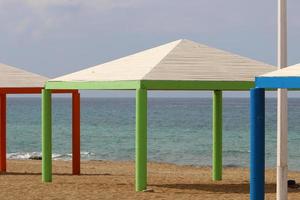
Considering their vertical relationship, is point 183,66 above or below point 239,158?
above

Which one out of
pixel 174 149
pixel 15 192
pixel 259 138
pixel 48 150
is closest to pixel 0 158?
pixel 48 150

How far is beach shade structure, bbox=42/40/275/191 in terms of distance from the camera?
1769cm

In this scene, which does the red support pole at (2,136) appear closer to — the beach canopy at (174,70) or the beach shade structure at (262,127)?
the beach canopy at (174,70)

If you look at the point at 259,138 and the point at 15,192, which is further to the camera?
the point at 15,192

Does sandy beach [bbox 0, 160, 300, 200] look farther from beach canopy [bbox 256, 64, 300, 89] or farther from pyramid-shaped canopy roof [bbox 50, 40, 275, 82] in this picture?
beach canopy [bbox 256, 64, 300, 89]

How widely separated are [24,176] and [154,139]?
143 ft

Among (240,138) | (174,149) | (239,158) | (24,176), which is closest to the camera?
(24,176)

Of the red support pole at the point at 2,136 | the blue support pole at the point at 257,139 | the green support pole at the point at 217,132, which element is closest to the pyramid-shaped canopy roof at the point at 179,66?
the green support pole at the point at 217,132

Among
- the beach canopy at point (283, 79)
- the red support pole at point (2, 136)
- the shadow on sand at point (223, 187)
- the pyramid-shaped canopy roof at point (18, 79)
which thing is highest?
the pyramid-shaped canopy roof at point (18, 79)

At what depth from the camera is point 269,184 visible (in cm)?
2061

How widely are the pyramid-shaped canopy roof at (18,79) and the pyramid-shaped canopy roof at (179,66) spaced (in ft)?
4.97

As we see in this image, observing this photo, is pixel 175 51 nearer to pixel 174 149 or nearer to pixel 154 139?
pixel 174 149

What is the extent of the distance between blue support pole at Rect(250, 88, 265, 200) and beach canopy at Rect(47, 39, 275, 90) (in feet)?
15.6

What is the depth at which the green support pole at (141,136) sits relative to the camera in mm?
17547
